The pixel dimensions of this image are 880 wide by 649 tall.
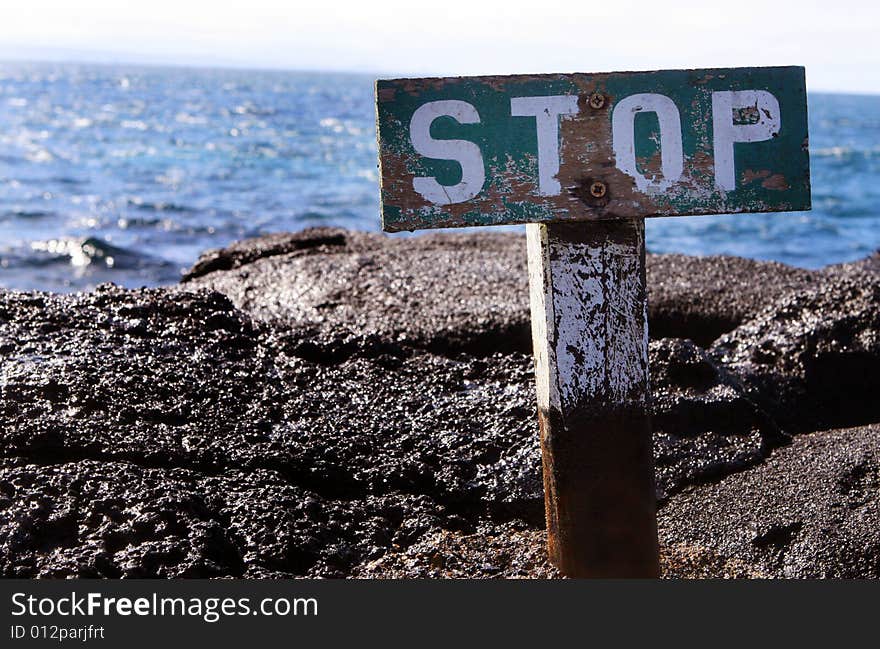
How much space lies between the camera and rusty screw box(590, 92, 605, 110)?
220 cm

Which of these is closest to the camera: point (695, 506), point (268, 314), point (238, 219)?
point (695, 506)

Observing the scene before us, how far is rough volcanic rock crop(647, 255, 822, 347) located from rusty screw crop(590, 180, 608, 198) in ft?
9.21

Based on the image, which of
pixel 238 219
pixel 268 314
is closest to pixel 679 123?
pixel 268 314

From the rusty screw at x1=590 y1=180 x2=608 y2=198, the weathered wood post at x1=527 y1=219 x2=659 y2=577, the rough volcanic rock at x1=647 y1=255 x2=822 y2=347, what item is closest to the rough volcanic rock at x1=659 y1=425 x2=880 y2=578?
the weathered wood post at x1=527 y1=219 x2=659 y2=577

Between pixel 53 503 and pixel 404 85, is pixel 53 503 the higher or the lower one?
the lower one

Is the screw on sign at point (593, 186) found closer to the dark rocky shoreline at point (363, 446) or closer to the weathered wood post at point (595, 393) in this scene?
the weathered wood post at point (595, 393)

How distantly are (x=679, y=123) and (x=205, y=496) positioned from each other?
165 centimetres

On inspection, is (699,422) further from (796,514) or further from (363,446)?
(363,446)

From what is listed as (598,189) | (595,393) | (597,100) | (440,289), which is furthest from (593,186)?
(440,289)

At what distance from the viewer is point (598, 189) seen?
7.26 ft

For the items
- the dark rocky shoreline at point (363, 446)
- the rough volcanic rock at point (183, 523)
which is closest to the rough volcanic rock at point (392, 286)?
the dark rocky shoreline at point (363, 446)

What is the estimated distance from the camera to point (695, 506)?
9.53 feet

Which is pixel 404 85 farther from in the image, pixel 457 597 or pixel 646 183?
pixel 457 597

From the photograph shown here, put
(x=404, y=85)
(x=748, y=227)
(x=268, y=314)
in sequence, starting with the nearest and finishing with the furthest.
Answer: (x=404, y=85), (x=268, y=314), (x=748, y=227)
